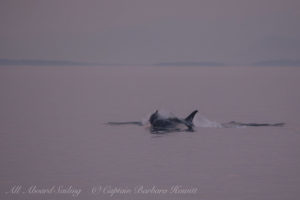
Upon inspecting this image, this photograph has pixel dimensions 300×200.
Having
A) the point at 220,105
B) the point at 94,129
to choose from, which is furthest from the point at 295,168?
the point at 220,105

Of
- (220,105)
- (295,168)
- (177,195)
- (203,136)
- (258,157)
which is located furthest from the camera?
(220,105)

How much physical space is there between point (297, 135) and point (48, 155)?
13.5 meters

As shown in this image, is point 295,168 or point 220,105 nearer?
point 295,168

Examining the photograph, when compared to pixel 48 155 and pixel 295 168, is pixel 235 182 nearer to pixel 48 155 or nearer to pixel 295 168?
pixel 295 168

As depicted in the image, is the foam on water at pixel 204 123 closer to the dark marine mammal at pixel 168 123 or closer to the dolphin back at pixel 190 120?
the dolphin back at pixel 190 120

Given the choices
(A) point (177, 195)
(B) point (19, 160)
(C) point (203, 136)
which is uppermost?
(C) point (203, 136)

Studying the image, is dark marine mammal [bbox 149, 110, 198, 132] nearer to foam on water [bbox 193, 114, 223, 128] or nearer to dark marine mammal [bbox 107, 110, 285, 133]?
dark marine mammal [bbox 107, 110, 285, 133]

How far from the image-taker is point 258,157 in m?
26.2

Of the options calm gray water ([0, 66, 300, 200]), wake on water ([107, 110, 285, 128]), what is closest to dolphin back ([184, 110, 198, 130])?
wake on water ([107, 110, 285, 128])
